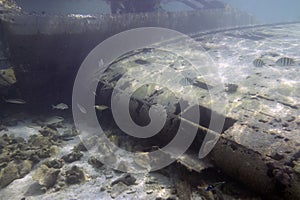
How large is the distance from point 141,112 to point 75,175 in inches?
68.0

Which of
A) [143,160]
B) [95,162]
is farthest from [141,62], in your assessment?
[95,162]

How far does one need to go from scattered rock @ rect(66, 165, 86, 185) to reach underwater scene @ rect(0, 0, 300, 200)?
0.09 feet

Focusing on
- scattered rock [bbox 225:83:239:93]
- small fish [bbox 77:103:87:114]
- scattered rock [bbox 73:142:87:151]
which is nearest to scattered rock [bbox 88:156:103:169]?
scattered rock [bbox 73:142:87:151]

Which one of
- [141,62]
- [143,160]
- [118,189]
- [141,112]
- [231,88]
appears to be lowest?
[118,189]

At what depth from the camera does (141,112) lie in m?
5.35

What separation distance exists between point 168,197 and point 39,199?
2015mm

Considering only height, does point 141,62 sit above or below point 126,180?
above

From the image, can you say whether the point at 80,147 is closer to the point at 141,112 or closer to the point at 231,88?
the point at 141,112

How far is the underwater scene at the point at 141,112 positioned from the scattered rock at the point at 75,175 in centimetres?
3

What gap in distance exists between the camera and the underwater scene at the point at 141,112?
3.81 meters

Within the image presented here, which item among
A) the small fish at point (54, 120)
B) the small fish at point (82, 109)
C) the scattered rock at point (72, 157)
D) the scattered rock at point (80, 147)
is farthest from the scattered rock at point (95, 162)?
the small fish at point (82, 109)

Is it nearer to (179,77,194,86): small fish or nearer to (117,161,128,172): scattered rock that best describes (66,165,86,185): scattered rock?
(117,161,128,172): scattered rock

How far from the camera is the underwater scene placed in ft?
12.5

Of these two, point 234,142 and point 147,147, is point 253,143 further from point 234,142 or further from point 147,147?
point 147,147
